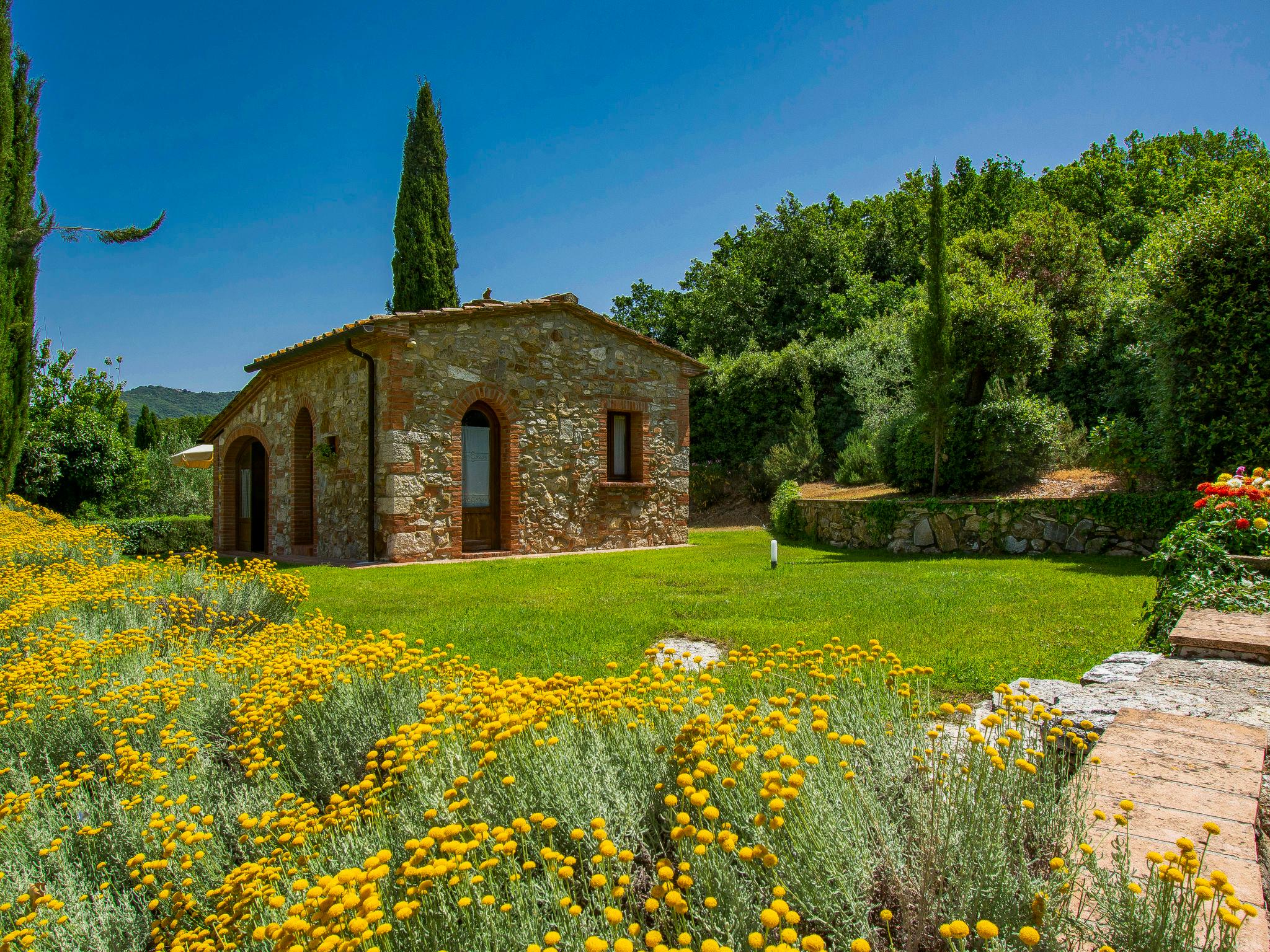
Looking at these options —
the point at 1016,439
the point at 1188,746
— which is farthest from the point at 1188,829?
the point at 1016,439

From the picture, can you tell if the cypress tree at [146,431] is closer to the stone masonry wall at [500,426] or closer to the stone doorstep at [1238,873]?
the stone masonry wall at [500,426]

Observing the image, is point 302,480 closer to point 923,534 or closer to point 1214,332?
point 923,534

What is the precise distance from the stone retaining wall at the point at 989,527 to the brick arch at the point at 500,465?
578cm

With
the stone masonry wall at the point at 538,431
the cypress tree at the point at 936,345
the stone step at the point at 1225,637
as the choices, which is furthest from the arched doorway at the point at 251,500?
the stone step at the point at 1225,637

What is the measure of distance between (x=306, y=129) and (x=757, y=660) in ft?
42.5

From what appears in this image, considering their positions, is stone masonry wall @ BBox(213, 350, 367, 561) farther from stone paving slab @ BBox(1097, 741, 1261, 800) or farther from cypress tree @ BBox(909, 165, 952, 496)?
stone paving slab @ BBox(1097, 741, 1261, 800)

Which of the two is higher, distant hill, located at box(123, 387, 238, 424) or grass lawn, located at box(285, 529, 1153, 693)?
distant hill, located at box(123, 387, 238, 424)

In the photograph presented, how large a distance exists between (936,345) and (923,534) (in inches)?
132

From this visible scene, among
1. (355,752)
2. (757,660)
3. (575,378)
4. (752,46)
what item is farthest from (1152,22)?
(355,752)

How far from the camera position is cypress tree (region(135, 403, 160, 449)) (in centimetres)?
2602

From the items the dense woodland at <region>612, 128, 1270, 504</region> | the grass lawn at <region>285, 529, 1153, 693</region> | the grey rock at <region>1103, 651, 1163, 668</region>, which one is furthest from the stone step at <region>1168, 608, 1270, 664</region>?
the dense woodland at <region>612, 128, 1270, 504</region>

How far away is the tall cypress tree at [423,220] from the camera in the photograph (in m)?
19.3

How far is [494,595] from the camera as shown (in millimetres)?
7977

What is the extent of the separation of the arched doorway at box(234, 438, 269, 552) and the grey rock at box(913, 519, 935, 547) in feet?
45.1
